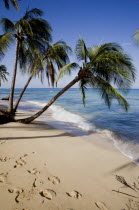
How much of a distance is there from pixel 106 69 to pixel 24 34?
15.6 ft

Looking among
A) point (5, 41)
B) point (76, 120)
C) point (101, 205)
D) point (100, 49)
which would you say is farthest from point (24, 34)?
point (101, 205)

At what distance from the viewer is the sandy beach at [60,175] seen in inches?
A: 86.0

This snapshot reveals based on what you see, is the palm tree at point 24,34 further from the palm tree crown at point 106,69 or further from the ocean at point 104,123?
the ocean at point 104,123

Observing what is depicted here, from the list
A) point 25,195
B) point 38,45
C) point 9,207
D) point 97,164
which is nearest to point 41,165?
point 25,195

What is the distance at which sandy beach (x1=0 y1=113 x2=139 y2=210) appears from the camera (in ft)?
7.17

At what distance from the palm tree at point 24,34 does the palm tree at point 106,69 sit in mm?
2412

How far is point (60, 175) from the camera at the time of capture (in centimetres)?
287

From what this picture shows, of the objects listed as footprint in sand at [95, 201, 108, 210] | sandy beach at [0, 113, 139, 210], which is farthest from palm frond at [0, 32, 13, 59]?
footprint in sand at [95, 201, 108, 210]

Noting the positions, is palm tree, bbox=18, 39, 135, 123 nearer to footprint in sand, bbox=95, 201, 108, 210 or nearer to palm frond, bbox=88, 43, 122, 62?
palm frond, bbox=88, 43, 122, 62

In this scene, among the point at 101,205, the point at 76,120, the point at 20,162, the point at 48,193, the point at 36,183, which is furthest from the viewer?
the point at 76,120

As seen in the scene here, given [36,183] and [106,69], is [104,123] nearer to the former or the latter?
[106,69]

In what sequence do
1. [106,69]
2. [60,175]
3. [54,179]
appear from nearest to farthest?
[54,179], [60,175], [106,69]

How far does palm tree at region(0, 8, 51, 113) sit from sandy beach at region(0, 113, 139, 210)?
4303mm

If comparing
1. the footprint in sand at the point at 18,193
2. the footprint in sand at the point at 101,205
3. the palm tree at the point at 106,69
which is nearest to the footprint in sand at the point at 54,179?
the footprint in sand at the point at 18,193
